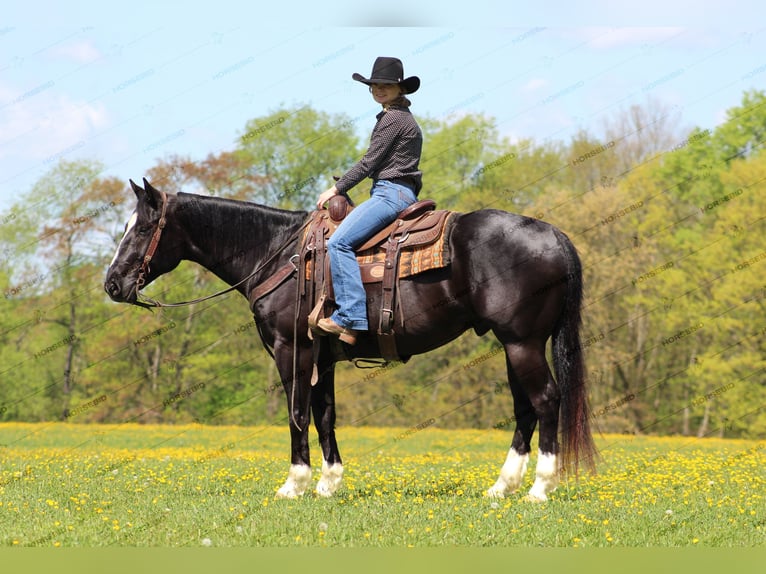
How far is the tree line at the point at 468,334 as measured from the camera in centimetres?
3138

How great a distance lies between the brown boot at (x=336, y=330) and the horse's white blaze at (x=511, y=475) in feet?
6.58

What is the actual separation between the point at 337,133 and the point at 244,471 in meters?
23.5

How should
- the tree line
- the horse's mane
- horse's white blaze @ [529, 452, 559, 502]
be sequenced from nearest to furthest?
1. horse's white blaze @ [529, 452, 559, 502]
2. the horse's mane
3. the tree line

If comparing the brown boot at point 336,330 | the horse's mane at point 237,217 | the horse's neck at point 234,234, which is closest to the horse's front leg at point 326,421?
the brown boot at point 336,330

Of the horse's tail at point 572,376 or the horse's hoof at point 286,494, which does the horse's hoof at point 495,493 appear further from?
the horse's hoof at point 286,494

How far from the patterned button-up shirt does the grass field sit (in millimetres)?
3327

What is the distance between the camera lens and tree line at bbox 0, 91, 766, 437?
31.4 meters

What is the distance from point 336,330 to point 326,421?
111cm

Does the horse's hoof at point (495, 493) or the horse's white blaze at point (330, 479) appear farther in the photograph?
the horse's white blaze at point (330, 479)

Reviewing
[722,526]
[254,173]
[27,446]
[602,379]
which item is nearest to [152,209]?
[722,526]

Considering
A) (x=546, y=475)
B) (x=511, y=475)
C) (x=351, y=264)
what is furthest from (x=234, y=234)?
(x=546, y=475)

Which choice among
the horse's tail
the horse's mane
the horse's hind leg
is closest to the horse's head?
the horse's mane

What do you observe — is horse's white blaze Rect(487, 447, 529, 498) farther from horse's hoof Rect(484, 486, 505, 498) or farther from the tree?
the tree

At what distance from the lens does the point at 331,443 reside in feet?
31.2
